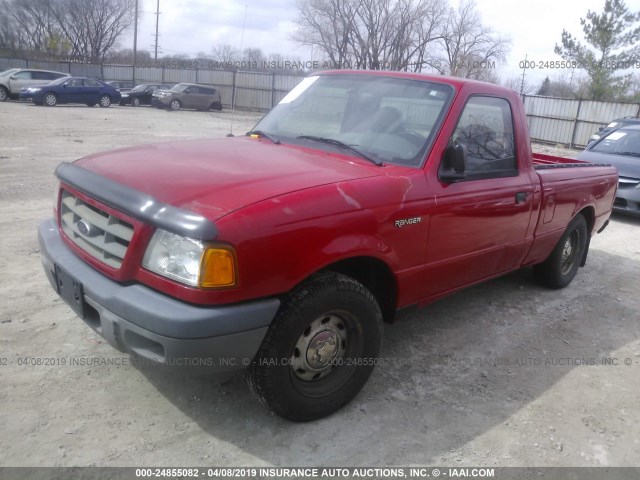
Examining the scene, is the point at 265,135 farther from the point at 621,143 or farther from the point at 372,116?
the point at 621,143

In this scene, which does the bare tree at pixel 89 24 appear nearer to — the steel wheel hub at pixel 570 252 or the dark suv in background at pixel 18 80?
the dark suv in background at pixel 18 80

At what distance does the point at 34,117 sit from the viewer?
706 inches

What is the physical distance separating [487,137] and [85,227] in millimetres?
2742

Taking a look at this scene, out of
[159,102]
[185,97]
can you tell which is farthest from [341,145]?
[159,102]

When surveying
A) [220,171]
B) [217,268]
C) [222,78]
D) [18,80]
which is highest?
[222,78]

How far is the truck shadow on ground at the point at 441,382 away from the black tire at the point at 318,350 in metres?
0.16

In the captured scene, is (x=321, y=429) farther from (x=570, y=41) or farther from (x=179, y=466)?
(x=570, y=41)

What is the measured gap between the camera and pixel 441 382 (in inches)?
133

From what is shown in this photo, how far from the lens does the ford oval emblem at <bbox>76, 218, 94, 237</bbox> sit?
275 centimetres

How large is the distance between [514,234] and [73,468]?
3.27 metres

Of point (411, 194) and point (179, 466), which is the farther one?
point (411, 194)

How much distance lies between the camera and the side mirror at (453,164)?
10.4ft

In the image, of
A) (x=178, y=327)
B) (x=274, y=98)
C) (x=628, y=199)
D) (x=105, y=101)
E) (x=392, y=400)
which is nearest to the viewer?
(x=178, y=327)

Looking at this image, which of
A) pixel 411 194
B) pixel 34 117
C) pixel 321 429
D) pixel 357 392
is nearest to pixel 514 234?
pixel 411 194
